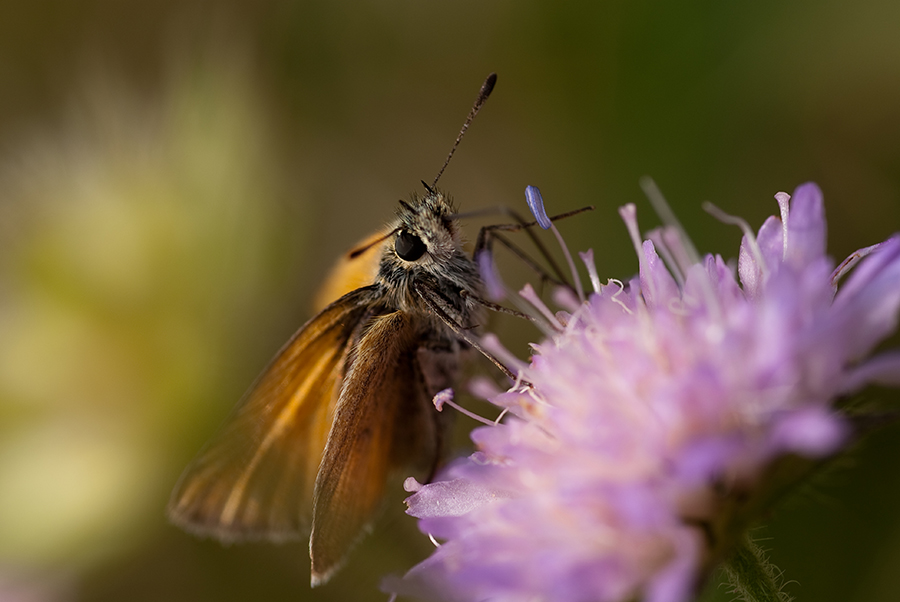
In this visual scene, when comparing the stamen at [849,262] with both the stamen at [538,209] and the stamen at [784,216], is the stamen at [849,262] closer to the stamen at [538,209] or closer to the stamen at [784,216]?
the stamen at [784,216]

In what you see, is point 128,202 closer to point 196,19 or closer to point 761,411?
point 196,19

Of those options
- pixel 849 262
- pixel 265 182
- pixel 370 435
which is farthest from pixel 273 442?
pixel 265 182

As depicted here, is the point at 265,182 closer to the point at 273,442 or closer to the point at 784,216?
the point at 273,442

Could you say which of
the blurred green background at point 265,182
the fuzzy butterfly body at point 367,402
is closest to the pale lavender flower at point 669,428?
the fuzzy butterfly body at point 367,402

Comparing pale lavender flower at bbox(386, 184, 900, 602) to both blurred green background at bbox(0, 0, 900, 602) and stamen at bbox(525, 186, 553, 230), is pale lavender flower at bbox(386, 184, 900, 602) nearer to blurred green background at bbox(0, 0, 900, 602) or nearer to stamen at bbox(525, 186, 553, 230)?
stamen at bbox(525, 186, 553, 230)

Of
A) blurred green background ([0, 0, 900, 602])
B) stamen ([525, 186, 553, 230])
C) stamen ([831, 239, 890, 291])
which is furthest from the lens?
blurred green background ([0, 0, 900, 602])

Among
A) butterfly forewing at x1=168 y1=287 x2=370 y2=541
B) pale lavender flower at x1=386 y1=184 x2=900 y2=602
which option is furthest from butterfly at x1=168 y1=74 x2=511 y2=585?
pale lavender flower at x1=386 y1=184 x2=900 y2=602
